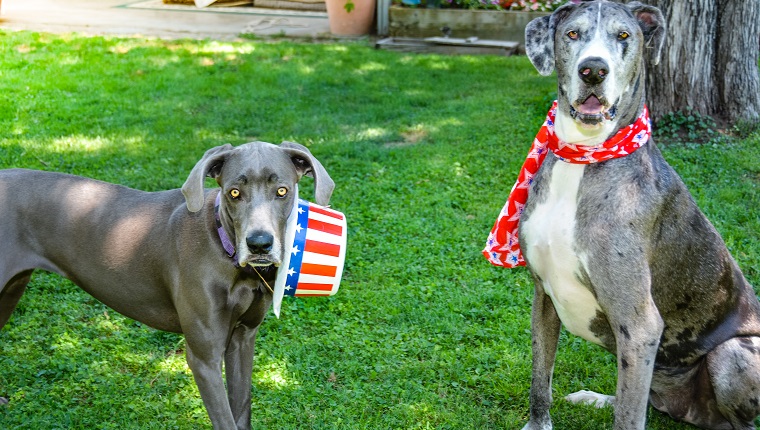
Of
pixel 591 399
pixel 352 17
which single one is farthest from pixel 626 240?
pixel 352 17

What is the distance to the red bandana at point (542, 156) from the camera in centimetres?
354

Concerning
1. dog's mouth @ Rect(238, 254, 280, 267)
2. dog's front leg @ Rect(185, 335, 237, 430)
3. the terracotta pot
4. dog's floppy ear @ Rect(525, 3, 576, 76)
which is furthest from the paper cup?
the terracotta pot

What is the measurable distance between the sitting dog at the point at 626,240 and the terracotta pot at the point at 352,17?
961cm

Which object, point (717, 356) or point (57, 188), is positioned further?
point (57, 188)

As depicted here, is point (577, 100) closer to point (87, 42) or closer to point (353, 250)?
point (353, 250)

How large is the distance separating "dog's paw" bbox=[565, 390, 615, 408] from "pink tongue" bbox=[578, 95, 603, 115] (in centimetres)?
175

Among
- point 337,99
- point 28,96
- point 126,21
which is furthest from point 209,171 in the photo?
point 126,21

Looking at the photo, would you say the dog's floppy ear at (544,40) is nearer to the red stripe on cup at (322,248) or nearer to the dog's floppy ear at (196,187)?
the red stripe on cup at (322,248)

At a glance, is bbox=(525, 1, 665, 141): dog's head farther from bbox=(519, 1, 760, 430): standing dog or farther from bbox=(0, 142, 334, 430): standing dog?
bbox=(0, 142, 334, 430): standing dog

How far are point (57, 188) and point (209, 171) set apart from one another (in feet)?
2.85

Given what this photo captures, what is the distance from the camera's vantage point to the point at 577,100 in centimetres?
346

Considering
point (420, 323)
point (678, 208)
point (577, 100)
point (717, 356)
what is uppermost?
point (577, 100)

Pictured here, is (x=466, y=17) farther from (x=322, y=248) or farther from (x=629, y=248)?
(x=629, y=248)

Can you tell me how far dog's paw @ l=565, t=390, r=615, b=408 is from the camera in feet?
14.3
